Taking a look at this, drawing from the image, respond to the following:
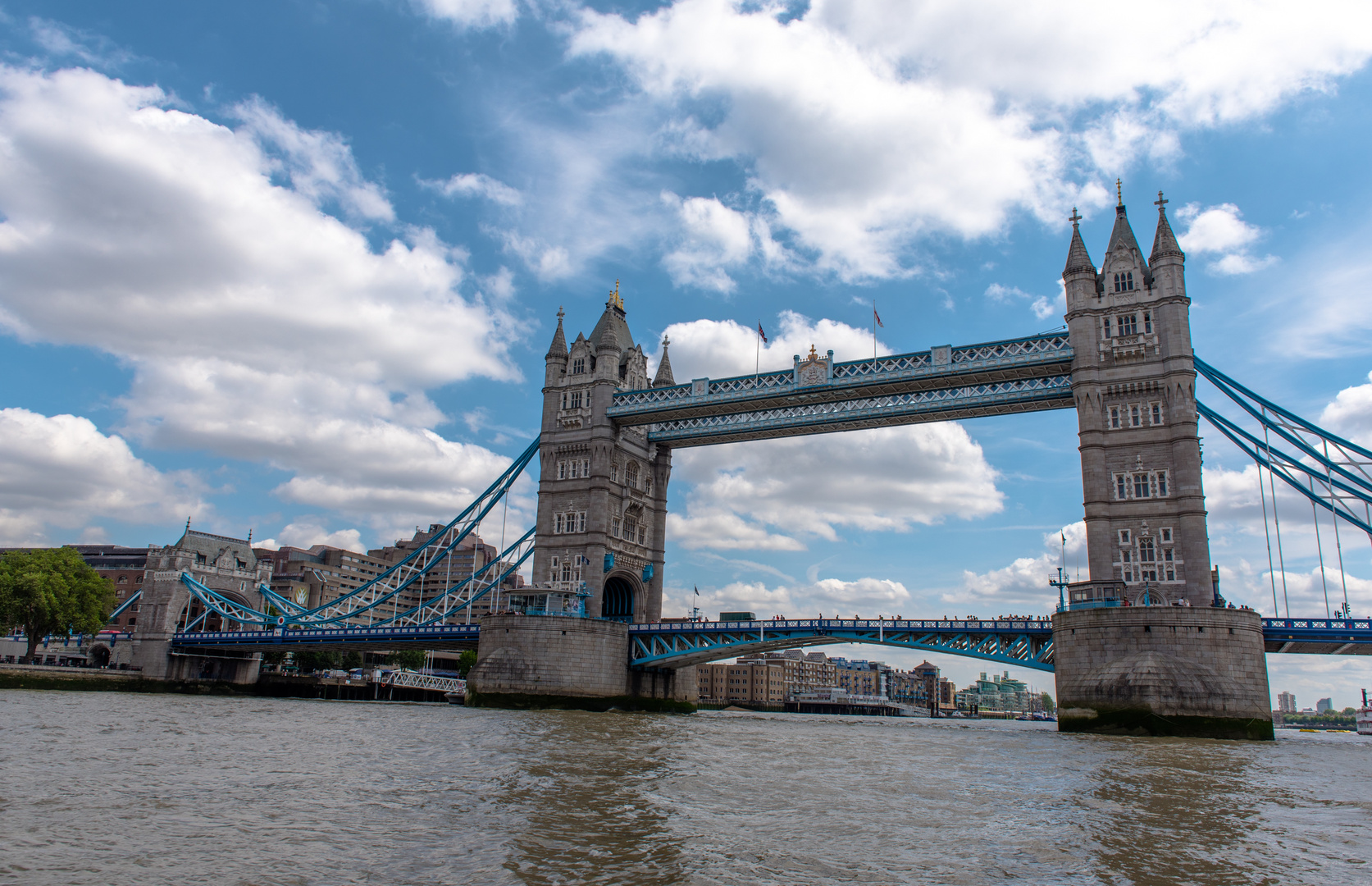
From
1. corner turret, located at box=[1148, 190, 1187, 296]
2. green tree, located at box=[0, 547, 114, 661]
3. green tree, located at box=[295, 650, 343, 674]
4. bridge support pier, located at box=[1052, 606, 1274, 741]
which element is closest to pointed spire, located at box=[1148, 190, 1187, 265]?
corner turret, located at box=[1148, 190, 1187, 296]

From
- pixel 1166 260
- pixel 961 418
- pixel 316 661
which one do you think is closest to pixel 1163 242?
pixel 1166 260

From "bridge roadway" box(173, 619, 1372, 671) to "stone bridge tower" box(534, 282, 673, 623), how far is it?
578 centimetres

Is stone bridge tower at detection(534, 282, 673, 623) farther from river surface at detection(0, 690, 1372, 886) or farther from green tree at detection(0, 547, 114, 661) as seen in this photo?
green tree at detection(0, 547, 114, 661)

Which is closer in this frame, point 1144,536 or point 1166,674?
point 1166,674

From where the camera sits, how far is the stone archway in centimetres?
6719

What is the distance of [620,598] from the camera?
68250 millimetres

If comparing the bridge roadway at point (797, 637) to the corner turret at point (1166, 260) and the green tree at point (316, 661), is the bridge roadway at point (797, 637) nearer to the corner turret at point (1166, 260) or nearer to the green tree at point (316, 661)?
the corner turret at point (1166, 260)

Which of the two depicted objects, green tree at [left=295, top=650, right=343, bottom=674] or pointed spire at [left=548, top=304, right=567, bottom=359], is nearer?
pointed spire at [left=548, top=304, right=567, bottom=359]

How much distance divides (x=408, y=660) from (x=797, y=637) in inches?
3099

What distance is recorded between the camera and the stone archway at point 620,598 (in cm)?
6719

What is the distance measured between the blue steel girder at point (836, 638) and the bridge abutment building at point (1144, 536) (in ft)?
15.6

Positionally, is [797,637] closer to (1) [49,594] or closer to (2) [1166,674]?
(2) [1166,674]

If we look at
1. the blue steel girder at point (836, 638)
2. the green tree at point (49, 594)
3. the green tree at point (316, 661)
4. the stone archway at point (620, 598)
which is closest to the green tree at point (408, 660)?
the green tree at point (316, 661)

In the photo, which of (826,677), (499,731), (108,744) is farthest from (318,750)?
(826,677)
